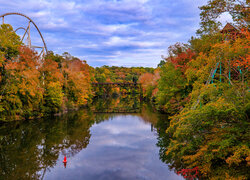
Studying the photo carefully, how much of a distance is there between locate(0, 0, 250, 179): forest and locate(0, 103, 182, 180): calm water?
1.71m

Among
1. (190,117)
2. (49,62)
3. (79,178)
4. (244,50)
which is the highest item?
(49,62)

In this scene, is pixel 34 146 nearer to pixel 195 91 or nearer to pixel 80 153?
pixel 80 153

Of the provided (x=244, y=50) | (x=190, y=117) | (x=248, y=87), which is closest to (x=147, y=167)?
(x=190, y=117)

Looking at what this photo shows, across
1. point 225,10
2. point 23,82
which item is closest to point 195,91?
point 225,10

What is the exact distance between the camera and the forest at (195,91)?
8.60 meters

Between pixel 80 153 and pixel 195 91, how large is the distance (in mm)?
8634

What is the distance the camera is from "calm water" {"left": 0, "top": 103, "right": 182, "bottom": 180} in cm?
1080

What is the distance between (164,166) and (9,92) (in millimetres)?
18847

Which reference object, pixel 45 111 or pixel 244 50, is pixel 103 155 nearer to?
pixel 244 50

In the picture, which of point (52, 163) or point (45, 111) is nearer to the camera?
point (52, 163)

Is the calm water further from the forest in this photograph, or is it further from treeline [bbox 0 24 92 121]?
treeline [bbox 0 24 92 121]

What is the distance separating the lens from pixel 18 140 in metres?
16.8

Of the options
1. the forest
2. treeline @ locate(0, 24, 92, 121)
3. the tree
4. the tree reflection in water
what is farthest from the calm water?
the tree

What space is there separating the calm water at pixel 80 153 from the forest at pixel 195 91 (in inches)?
67.2
